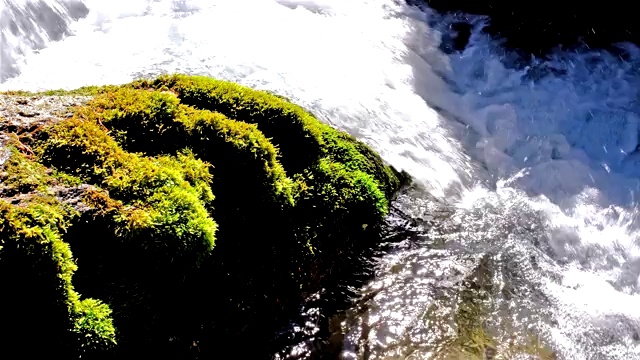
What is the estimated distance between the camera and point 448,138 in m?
10.3

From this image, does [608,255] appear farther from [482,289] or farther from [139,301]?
[139,301]

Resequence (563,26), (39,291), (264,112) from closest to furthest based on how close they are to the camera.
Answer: (39,291) < (264,112) < (563,26)

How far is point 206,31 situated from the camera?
36.8 feet

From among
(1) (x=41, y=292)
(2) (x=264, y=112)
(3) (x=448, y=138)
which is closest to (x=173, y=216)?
(1) (x=41, y=292)

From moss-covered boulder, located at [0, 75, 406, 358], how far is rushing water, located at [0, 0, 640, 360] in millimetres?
974

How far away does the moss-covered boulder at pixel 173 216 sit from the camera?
150 inches

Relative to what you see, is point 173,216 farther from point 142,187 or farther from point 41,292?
point 41,292

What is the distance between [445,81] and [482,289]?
6.56 m

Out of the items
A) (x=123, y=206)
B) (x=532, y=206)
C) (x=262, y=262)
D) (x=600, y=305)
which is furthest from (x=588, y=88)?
(x=123, y=206)

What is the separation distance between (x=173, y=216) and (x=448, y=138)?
7.13 meters

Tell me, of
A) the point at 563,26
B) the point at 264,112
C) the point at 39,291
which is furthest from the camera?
the point at 563,26

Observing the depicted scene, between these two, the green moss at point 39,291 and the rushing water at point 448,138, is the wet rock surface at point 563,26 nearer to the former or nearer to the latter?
the rushing water at point 448,138

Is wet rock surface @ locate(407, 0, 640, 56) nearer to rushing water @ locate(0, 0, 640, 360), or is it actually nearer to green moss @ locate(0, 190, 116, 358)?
rushing water @ locate(0, 0, 640, 360)

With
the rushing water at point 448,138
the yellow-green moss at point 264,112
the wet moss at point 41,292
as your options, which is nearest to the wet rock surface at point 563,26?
the rushing water at point 448,138
